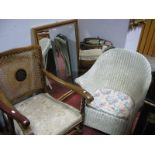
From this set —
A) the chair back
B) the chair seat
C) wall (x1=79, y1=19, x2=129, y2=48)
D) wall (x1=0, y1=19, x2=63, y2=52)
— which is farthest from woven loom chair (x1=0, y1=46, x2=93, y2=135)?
wall (x1=79, y1=19, x2=129, y2=48)

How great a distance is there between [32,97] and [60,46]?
26.6 inches

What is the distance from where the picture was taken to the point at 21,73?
4.61 ft

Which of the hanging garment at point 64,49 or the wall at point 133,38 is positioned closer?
the hanging garment at point 64,49

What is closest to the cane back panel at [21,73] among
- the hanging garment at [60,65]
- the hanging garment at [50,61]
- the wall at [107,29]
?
the hanging garment at [50,61]

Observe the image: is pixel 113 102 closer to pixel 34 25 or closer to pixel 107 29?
pixel 34 25

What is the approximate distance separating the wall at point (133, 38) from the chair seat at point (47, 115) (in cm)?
176

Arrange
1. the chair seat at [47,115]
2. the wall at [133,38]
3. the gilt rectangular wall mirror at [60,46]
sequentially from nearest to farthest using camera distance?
the chair seat at [47,115]
the gilt rectangular wall mirror at [60,46]
the wall at [133,38]

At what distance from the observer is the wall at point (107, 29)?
231cm

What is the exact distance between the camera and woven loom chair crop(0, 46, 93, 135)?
124 centimetres

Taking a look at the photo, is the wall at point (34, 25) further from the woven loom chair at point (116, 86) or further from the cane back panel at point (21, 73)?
the woven loom chair at point (116, 86)

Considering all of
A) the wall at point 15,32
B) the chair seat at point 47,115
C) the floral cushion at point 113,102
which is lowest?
the floral cushion at point 113,102

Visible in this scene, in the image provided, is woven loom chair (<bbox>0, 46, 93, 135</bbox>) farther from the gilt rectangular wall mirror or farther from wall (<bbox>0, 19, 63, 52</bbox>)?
the gilt rectangular wall mirror
